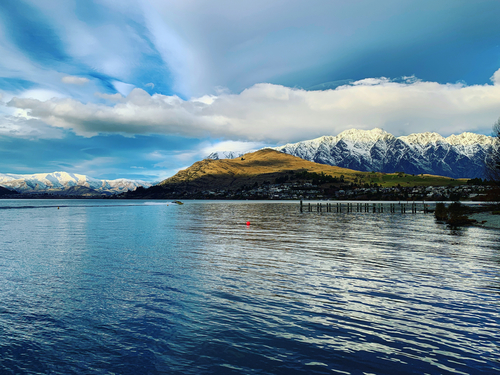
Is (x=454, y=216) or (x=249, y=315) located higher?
(x=454, y=216)

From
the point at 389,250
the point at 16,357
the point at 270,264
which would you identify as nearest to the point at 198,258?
the point at 270,264

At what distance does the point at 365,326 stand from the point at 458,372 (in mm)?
3804

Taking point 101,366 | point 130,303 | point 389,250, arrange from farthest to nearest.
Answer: point 389,250, point 130,303, point 101,366

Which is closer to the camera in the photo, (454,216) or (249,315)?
(249,315)

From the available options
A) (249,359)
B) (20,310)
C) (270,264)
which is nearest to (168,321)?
(249,359)

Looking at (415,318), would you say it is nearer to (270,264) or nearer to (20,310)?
(270,264)

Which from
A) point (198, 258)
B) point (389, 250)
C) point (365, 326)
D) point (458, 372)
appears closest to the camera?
point (458, 372)

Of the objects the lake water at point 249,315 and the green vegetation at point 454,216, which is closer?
the lake water at point 249,315

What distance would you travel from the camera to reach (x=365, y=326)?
41.7 feet

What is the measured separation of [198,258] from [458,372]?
21.8 metres

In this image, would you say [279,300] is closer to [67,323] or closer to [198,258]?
[67,323]

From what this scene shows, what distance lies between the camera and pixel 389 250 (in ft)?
107

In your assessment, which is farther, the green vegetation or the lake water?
the green vegetation

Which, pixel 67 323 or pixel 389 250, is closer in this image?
pixel 67 323
